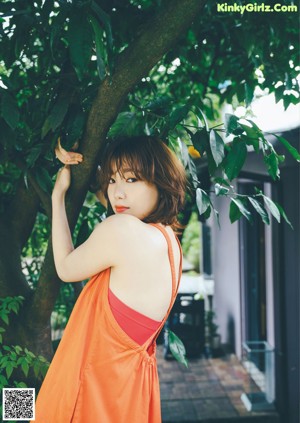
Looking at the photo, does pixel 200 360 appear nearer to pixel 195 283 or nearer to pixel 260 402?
pixel 260 402

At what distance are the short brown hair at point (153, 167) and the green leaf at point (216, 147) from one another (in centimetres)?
14

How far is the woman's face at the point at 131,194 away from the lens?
5.71 ft

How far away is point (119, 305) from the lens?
5.41ft

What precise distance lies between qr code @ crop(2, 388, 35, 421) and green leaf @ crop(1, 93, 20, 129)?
3.17 ft

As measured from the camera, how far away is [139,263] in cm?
164

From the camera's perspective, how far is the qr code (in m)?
1.94

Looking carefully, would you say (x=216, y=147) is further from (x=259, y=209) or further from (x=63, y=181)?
(x=63, y=181)

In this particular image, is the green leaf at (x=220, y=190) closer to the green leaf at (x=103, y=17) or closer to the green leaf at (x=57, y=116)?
the green leaf at (x=57, y=116)

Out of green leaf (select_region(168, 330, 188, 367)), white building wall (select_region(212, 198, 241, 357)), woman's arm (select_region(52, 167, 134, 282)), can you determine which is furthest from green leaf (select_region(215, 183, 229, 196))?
white building wall (select_region(212, 198, 241, 357))

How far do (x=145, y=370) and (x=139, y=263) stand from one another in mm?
347

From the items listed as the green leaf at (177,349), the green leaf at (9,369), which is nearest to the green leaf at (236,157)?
the green leaf at (177,349)

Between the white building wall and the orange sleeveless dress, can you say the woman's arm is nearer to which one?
the orange sleeveless dress

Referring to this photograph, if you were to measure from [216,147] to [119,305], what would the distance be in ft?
1.92

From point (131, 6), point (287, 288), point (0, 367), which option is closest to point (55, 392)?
point (0, 367)
